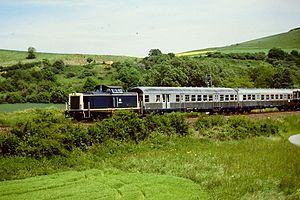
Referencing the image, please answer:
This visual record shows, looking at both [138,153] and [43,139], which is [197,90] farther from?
[43,139]

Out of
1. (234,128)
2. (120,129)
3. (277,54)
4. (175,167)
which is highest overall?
(277,54)

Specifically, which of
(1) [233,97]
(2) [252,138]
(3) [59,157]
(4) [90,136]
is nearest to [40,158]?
(3) [59,157]

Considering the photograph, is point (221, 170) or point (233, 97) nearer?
point (221, 170)

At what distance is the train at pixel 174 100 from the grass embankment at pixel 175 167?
523 centimetres

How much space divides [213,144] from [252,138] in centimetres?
321

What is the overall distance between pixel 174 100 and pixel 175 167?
44.1 ft

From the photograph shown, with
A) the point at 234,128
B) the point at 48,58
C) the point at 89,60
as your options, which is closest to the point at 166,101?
the point at 234,128

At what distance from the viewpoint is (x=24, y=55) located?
30875 millimetres

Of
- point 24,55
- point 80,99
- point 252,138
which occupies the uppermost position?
point 24,55

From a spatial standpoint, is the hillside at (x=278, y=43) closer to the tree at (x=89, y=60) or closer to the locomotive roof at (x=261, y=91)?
the locomotive roof at (x=261, y=91)

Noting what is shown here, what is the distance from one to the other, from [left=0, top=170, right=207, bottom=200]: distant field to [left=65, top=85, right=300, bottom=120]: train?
10.1 meters

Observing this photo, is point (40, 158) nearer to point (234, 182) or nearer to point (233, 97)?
point (234, 182)

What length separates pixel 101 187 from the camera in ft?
39.6

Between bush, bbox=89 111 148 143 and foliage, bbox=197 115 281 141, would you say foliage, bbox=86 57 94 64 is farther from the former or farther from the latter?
bush, bbox=89 111 148 143
